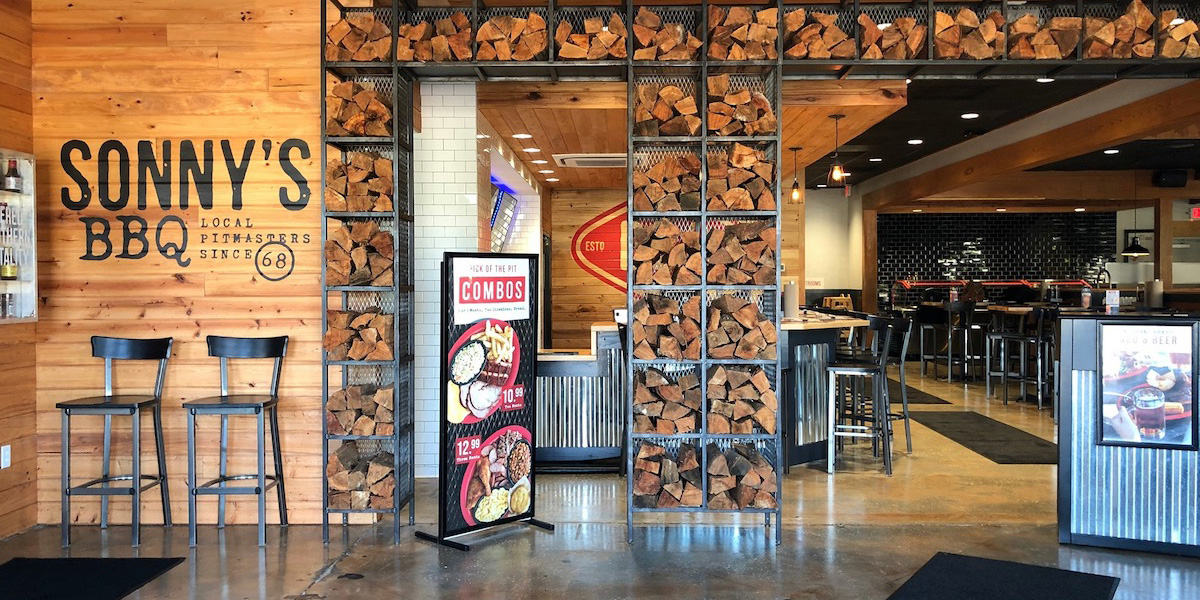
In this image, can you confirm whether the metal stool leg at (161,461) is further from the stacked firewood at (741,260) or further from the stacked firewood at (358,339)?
the stacked firewood at (741,260)

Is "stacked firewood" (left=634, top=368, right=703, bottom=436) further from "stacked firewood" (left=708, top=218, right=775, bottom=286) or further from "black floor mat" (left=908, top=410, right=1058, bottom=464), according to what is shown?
"black floor mat" (left=908, top=410, right=1058, bottom=464)

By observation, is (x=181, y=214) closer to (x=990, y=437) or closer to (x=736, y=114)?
(x=736, y=114)

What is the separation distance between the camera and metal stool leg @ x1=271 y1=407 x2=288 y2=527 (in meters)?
4.64

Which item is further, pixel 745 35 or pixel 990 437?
pixel 990 437

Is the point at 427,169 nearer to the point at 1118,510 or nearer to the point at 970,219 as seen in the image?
the point at 1118,510

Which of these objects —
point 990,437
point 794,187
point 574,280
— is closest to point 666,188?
point 990,437

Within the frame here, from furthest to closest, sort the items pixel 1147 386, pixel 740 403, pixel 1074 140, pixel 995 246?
pixel 995 246 → pixel 1074 140 → pixel 740 403 → pixel 1147 386

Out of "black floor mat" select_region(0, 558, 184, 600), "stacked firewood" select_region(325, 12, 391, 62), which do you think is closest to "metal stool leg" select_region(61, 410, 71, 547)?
"black floor mat" select_region(0, 558, 184, 600)

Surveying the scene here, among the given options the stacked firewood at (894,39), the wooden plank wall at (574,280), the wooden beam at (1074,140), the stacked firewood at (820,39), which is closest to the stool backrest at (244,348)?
the stacked firewood at (820,39)

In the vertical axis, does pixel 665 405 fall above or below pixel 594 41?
below

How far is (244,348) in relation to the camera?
4.61 meters

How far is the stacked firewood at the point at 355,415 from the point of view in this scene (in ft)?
14.8

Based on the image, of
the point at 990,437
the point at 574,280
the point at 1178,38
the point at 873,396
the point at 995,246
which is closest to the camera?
the point at 1178,38

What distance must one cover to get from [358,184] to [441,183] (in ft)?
4.17
